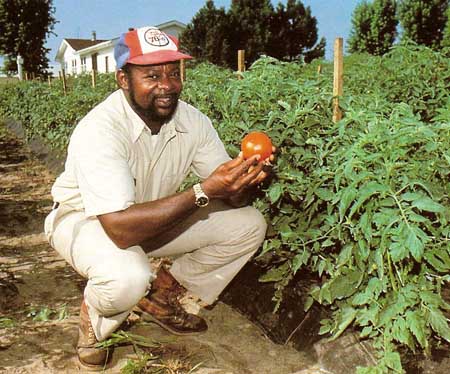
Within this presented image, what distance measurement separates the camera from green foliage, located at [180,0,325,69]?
33.3 m

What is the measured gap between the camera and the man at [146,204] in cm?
262

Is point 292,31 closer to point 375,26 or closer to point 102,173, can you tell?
point 375,26

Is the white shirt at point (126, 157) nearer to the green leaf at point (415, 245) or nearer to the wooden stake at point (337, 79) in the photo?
the wooden stake at point (337, 79)

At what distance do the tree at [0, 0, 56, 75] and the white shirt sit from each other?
130ft

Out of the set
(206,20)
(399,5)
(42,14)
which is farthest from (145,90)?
(42,14)

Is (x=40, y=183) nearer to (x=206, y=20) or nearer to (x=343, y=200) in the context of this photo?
(x=343, y=200)

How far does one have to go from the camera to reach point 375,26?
106ft

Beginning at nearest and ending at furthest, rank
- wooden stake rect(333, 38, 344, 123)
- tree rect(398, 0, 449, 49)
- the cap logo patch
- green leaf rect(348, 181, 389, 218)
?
green leaf rect(348, 181, 389, 218), the cap logo patch, wooden stake rect(333, 38, 344, 123), tree rect(398, 0, 449, 49)

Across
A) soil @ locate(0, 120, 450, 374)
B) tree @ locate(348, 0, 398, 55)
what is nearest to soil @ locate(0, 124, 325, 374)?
soil @ locate(0, 120, 450, 374)

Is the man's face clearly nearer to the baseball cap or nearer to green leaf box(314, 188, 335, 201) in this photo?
the baseball cap

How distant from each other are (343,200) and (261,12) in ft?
118

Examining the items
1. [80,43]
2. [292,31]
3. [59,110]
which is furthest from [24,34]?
[59,110]

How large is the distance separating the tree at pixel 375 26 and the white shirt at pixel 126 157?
100ft

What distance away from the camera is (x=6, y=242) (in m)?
4.89
